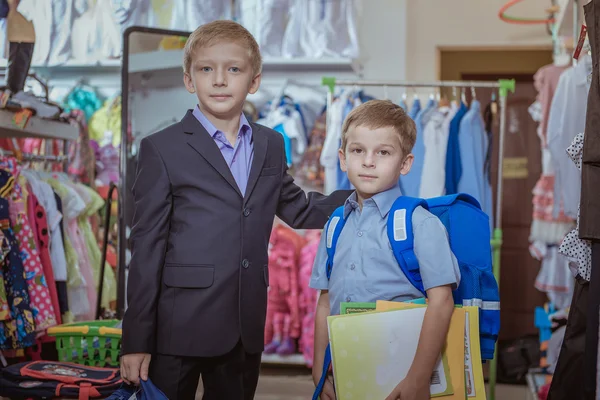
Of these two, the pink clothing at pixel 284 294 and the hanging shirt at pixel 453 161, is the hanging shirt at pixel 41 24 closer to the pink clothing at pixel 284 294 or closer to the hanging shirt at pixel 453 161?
the pink clothing at pixel 284 294

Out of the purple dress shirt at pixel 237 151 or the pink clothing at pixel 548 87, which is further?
the pink clothing at pixel 548 87

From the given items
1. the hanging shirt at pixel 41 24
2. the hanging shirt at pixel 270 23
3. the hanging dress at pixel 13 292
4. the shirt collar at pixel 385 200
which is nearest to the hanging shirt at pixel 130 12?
the hanging shirt at pixel 270 23

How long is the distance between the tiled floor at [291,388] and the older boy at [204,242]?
2.24m

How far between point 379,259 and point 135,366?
0.64 m

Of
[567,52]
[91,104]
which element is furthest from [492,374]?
[91,104]

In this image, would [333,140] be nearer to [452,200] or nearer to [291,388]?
[291,388]

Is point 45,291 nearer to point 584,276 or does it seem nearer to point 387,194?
point 387,194

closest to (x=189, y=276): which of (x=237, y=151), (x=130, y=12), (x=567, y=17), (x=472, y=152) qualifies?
(x=237, y=151)

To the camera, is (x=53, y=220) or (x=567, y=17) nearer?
(x=53, y=220)

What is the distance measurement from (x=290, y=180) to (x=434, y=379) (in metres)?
0.70

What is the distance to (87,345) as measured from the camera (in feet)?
8.54

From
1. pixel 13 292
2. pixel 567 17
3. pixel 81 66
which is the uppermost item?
pixel 567 17

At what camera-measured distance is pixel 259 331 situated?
6.30 feet

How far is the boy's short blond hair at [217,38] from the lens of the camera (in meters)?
1.90
